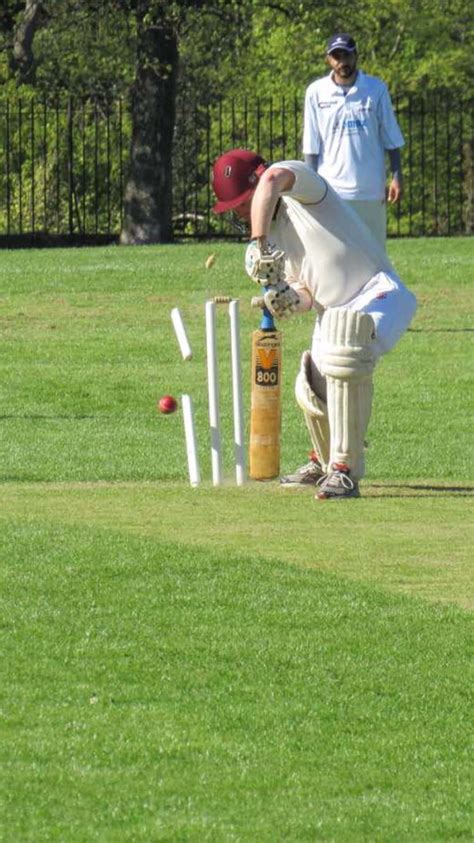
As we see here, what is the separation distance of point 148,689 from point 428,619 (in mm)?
1331

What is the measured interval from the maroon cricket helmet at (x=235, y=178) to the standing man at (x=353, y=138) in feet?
12.1

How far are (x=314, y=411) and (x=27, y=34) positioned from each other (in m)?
17.8

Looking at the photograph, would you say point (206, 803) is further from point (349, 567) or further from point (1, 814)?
point (349, 567)

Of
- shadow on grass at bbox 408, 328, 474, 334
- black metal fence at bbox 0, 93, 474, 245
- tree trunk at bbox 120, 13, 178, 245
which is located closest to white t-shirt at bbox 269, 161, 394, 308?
shadow on grass at bbox 408, 328, 474, 334

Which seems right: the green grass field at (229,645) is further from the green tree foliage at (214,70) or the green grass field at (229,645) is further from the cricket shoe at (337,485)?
the green tree foliage at (214,70)

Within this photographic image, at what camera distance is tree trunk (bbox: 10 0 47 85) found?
2714 cm

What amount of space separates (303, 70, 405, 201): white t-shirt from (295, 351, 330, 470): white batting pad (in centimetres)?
332

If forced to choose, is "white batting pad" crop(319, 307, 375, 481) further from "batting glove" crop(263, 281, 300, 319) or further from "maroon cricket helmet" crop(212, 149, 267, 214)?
"maroon cricket helmet" crop(212, 149, 267, 214)

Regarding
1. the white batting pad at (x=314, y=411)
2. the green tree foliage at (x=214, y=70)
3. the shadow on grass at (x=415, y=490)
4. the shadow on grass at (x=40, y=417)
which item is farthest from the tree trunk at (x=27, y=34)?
the white batting pad at (x=314, y=411)

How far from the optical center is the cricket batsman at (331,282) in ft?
32.8

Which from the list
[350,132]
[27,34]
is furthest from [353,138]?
[27,34]

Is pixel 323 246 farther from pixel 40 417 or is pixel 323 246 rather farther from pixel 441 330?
pixel 441 330

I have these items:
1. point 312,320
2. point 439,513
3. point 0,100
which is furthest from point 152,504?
point 0,100

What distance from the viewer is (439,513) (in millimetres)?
9859
